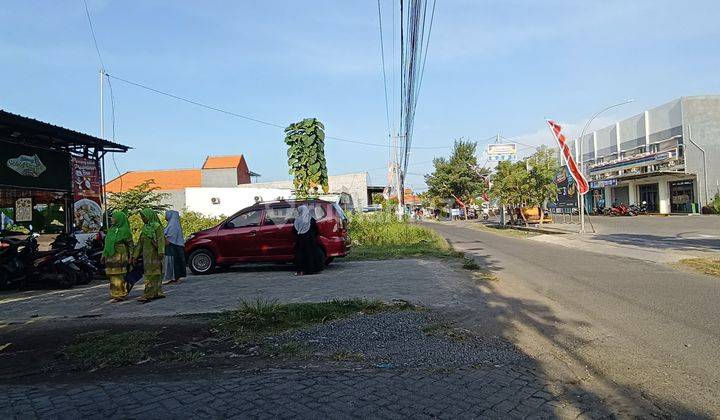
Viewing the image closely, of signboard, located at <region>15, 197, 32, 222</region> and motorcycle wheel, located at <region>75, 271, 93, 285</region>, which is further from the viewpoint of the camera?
signboard, located at <region>15, 197, 32, 222</region>

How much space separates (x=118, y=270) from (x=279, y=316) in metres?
3.64

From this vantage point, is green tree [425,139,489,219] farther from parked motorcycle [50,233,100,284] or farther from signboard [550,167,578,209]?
parked motorcycle [50,233,100,284]

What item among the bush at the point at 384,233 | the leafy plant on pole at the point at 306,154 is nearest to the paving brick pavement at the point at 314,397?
the bush at the point at 384,233

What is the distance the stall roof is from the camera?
1130 centimetres

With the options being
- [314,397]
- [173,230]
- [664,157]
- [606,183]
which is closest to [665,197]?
[664,157]

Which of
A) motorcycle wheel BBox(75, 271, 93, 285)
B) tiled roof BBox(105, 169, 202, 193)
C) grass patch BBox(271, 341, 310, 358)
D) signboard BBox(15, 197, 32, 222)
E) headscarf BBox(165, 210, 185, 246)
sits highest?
tiled roof BBox(105, 169, 202, 193)

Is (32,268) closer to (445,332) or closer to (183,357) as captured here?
(183,357)

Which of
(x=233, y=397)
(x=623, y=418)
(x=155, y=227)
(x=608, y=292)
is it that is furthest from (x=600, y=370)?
(x=155, y=227)

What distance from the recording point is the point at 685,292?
8750 millimetres

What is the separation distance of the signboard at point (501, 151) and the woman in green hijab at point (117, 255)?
182 ft

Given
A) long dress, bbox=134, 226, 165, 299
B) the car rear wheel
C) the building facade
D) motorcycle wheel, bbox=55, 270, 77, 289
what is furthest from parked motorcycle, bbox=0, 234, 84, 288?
the building facade

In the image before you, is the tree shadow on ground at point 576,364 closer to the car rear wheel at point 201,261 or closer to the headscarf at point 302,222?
the headscarf at point 302,222

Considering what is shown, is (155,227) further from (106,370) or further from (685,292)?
(685,292)

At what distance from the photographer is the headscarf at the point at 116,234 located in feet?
28.7
